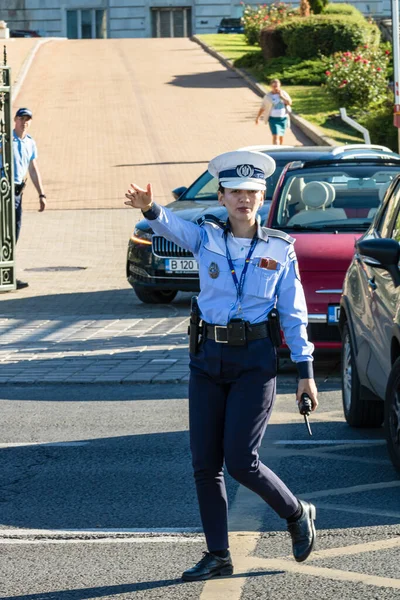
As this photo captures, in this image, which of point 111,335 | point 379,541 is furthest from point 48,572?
point 111,335

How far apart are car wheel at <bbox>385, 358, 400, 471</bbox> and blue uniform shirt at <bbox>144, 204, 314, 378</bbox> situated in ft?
5.14

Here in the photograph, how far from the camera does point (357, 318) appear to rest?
8062mm

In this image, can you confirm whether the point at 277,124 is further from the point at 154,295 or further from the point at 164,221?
the point at 164,221

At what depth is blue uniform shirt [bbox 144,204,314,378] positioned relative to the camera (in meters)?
5.20

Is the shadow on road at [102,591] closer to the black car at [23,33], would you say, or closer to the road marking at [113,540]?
the road marking at [113,540]

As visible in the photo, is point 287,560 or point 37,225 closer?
point 287,560

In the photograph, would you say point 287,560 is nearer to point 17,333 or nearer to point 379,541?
point 379,541

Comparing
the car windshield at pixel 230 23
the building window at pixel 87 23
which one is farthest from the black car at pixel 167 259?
the building window at pixel 87 23

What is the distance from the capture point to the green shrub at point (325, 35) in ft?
153

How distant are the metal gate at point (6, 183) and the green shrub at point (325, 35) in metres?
32.8

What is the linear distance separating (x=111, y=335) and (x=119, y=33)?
7154 cm

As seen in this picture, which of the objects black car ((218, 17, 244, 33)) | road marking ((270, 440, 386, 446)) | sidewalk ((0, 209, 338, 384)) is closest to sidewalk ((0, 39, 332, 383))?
sidewalk ((0, 209, 338, 384))

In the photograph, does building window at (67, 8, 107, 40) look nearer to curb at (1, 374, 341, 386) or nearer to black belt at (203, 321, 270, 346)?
curb at (1, 374, 341, 386)

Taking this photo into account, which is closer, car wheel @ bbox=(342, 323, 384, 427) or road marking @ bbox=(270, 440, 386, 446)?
road marking @ bbox=(270, 440, 386, 446)
